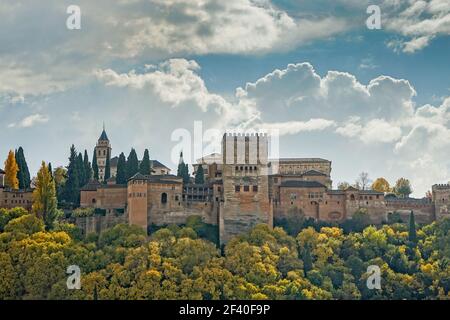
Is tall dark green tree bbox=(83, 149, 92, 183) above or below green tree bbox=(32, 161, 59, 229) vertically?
above

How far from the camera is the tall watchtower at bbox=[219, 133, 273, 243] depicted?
58844 millimetres

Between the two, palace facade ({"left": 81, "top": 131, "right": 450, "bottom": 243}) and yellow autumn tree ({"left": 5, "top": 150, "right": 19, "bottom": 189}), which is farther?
yellow autumn tree ({"left": 5, "top": 150, "right": 19, "bottom": 189})

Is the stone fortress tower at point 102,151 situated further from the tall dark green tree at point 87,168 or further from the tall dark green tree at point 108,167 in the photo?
the tall dark green tree at point 87,168

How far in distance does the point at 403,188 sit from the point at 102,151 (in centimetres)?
2860

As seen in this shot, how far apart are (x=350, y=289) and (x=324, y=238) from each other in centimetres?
561

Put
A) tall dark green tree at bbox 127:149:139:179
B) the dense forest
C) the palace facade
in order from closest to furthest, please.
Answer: the dense forest, the palace facade, tall dark green tree at bbox 127:149:139:179

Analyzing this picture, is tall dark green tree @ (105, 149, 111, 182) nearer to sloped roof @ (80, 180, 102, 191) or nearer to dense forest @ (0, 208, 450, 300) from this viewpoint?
sloped roof @ (80, 180, 102, 191)

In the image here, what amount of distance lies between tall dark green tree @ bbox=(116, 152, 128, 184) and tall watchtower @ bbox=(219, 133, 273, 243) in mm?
7883

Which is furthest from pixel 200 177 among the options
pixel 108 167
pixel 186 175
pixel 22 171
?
pixel 22 171

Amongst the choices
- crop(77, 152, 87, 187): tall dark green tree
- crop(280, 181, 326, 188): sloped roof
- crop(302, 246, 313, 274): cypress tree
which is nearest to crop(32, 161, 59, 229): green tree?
crop(77, 152, 87, 187): tall dark green tree

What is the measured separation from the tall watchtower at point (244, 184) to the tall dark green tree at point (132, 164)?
7.24m

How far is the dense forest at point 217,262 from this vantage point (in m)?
50.7
